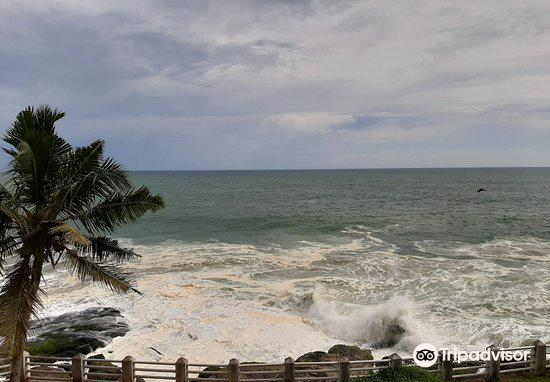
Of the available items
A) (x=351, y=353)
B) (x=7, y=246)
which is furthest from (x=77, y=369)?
(x=351, y=353)

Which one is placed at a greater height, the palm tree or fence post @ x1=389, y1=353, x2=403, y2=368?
the palm tree

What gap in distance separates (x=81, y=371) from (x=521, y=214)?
69264 millimetres

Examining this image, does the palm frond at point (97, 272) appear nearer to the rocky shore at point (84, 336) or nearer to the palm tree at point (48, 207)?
the palm tree at point (48, 207)

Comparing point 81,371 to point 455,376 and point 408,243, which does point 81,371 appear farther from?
point 408,243

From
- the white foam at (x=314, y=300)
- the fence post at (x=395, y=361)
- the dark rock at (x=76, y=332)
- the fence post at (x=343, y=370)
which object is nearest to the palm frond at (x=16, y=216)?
the fence post at (x=343, y=370)

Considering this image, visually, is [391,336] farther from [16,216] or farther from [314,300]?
[16,216]

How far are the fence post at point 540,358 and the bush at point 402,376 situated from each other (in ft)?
12.3

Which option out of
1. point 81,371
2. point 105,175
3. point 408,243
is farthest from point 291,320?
point 408,243

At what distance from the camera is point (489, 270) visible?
29.8m

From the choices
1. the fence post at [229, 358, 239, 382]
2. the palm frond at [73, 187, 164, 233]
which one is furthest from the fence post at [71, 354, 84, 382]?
the palm frond at [73, 187, 164, 233]

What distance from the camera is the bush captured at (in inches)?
426

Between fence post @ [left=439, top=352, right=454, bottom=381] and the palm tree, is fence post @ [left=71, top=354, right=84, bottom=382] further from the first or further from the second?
fence post @ [left=439, top=352, right=454, bottom=381]

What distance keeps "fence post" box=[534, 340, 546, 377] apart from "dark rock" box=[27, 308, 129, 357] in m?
17.0

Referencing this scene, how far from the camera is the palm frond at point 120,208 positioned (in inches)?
372
